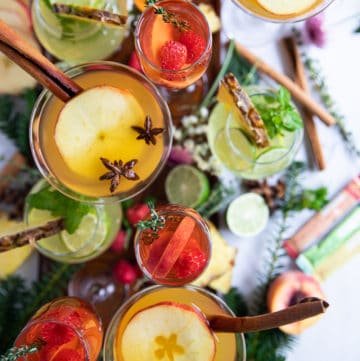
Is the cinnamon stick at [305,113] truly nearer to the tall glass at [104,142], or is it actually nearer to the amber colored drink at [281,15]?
the amber colored drink at [281,15]

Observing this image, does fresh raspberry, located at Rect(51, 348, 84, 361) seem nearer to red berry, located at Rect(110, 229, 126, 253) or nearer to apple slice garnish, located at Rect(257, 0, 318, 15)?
red berry, located at Rect(110, 229, 126, 253)

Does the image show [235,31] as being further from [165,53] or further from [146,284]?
[146,284]

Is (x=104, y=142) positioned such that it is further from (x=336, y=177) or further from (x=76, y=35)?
(x=336, y=177)

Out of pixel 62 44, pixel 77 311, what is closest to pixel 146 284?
pixel 77 311

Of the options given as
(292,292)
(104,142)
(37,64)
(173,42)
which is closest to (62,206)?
(104,142)

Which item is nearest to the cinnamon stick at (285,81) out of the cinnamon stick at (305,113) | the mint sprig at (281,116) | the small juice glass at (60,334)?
the cinnamon stick at (305,113)

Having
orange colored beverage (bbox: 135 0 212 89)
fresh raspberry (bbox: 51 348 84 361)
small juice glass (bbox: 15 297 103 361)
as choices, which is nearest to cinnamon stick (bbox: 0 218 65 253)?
small juice glass (bbox: 15 297 103 361)

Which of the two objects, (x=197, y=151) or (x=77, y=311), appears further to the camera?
(x=197, y=151)
